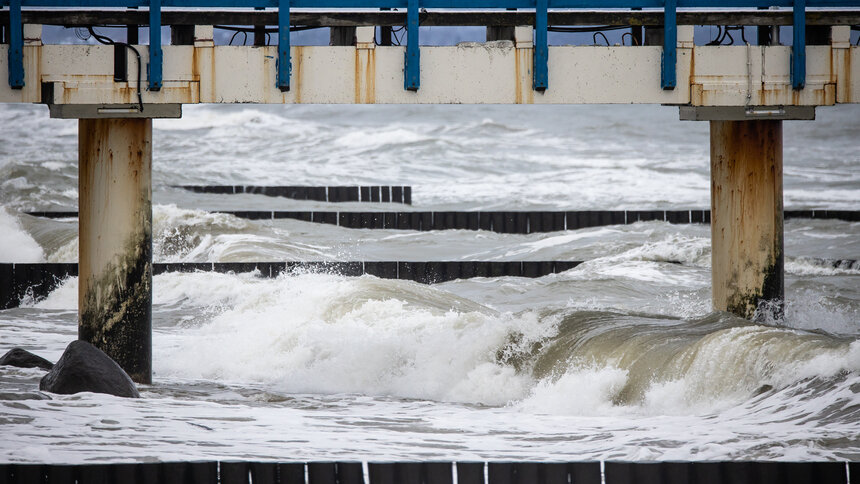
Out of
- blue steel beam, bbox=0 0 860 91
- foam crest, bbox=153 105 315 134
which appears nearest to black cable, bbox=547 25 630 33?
blue steel beam, bbox=0 0 860 91

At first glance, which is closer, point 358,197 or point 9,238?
point 9,238

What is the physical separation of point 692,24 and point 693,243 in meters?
11.2

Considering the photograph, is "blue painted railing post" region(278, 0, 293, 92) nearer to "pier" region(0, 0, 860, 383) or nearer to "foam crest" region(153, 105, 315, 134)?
"pier" region(0, 0, 860, 383)

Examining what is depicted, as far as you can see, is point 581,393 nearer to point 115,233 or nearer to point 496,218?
point 115,233

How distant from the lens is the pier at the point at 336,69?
10.6 meters

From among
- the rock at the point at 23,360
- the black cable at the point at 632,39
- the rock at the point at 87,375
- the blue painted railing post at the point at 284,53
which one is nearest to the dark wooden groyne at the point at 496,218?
the black cable at the point at 632,39

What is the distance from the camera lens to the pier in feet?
34.8

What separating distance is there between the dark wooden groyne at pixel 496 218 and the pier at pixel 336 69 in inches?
564

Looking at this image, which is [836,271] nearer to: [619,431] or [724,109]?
[724,109]

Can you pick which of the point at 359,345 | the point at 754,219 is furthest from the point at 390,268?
the point at 754,219

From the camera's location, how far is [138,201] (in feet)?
36.0

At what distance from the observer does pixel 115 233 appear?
10914mm

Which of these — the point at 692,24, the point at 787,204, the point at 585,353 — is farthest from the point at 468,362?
the point at 787,204

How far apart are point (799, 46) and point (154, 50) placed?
598cm
